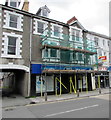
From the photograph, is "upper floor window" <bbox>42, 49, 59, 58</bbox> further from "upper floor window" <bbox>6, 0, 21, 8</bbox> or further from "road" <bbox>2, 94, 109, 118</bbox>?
"road" <bbox>2, 94, 109, 118</bbox>

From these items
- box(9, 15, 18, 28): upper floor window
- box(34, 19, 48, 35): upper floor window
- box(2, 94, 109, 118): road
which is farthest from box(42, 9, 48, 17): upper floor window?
box(2, 94, 109, 118): road

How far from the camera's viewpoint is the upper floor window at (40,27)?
542 inches

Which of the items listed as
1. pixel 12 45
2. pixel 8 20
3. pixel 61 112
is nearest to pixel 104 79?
pixel 61 112

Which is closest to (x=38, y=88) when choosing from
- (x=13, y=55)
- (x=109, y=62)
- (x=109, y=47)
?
(x=13, y=55)

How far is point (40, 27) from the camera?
1436 centimetres

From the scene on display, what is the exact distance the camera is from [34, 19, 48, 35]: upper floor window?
542 inches

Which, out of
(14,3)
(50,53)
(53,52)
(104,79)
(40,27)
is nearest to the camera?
(14,3)

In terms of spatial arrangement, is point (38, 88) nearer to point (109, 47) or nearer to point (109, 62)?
point (109, 62)

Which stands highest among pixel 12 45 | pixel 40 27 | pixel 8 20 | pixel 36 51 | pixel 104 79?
pixel 8 20

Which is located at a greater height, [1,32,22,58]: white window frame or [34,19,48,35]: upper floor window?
[34,19,48,35]: upper floor window

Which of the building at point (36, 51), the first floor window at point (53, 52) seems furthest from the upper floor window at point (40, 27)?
the first floor window at point (53, 52)

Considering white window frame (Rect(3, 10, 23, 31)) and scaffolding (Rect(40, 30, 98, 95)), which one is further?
scaffolding (Rect(40, 30, 98, 95))

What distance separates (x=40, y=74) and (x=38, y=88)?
1.68 m

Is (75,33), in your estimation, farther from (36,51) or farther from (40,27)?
(36,51)
